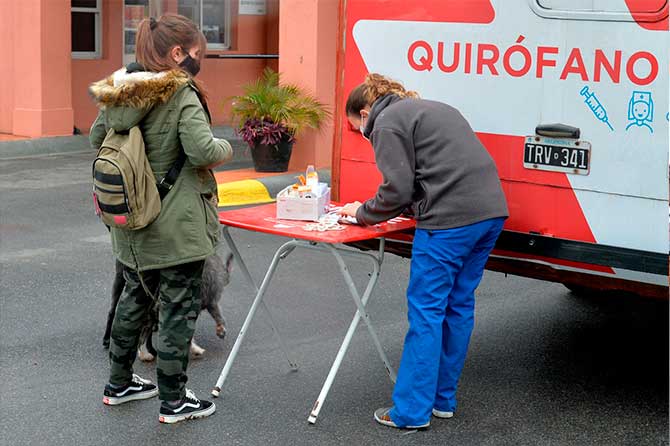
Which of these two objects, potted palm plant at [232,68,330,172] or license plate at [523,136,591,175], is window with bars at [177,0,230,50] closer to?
potted palm plant at [232,68,330,172]

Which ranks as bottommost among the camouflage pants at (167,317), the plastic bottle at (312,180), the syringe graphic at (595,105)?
the camouflage pants at (167,317)

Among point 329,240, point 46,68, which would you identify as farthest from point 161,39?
point 46,68

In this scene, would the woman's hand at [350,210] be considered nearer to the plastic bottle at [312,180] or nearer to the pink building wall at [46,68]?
the plastic bottle at [312,180]

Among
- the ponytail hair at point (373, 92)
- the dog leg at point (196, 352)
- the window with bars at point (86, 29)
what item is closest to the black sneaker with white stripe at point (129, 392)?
the dog leg at point (196, 352)

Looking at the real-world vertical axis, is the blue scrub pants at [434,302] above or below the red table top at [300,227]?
below

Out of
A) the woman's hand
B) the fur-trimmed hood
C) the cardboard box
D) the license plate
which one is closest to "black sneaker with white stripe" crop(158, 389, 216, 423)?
Result: the cardboard box

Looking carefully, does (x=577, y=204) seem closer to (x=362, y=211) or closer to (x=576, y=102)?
(x=576, y=102)

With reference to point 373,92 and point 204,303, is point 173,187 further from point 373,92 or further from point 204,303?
point 204,303

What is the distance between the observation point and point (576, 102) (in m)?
4.99

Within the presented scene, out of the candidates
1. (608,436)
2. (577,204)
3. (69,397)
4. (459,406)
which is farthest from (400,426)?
(69,397)

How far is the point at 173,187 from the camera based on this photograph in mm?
4801

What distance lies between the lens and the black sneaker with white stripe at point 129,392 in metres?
5.21

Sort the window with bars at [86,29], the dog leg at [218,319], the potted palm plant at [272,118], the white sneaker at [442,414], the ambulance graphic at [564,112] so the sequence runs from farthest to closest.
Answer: the window with bars at [86,29], the potted palm plant at [272,118], the dog leg at [218,319], the white sneaker at [442,414], the ambulance graphic at [564,112]

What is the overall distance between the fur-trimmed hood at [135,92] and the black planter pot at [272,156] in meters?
7.21
